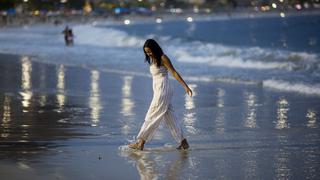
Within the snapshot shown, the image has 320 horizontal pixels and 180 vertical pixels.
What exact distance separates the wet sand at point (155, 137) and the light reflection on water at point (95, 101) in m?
0.02

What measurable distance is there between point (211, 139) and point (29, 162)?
300 centimetres

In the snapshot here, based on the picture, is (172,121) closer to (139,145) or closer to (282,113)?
(139,145)

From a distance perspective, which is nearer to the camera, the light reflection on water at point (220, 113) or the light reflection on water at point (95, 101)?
the light reflection on water at point (220, 113)

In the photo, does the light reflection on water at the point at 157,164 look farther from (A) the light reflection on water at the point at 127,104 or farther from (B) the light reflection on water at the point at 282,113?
(B) the light reflection on water at the point at 282,113

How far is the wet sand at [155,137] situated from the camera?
31.1ft

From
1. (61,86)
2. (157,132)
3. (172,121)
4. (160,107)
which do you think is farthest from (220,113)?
(61,86)

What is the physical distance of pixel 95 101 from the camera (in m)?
17.4

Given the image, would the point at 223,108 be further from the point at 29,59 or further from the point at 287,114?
the point at 29,59

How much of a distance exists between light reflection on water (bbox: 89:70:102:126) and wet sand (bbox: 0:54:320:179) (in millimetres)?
20

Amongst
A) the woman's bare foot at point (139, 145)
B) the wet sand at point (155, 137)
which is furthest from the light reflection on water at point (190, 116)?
the woman's bare foot at point (139, 145)

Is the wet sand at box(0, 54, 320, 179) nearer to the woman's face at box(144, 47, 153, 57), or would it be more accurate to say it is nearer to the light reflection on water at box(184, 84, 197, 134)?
the light reflection on water at box(184, 84, 197, 134)

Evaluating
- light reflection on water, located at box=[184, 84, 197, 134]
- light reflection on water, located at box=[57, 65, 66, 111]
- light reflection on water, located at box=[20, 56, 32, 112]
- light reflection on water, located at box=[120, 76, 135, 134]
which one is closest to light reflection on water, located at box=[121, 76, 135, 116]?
light reflection on water, located at box=[120, 76, 135, 134]

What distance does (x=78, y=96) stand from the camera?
18484 millimetres

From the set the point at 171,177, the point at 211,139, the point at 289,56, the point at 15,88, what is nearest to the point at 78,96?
the point at 15,88
